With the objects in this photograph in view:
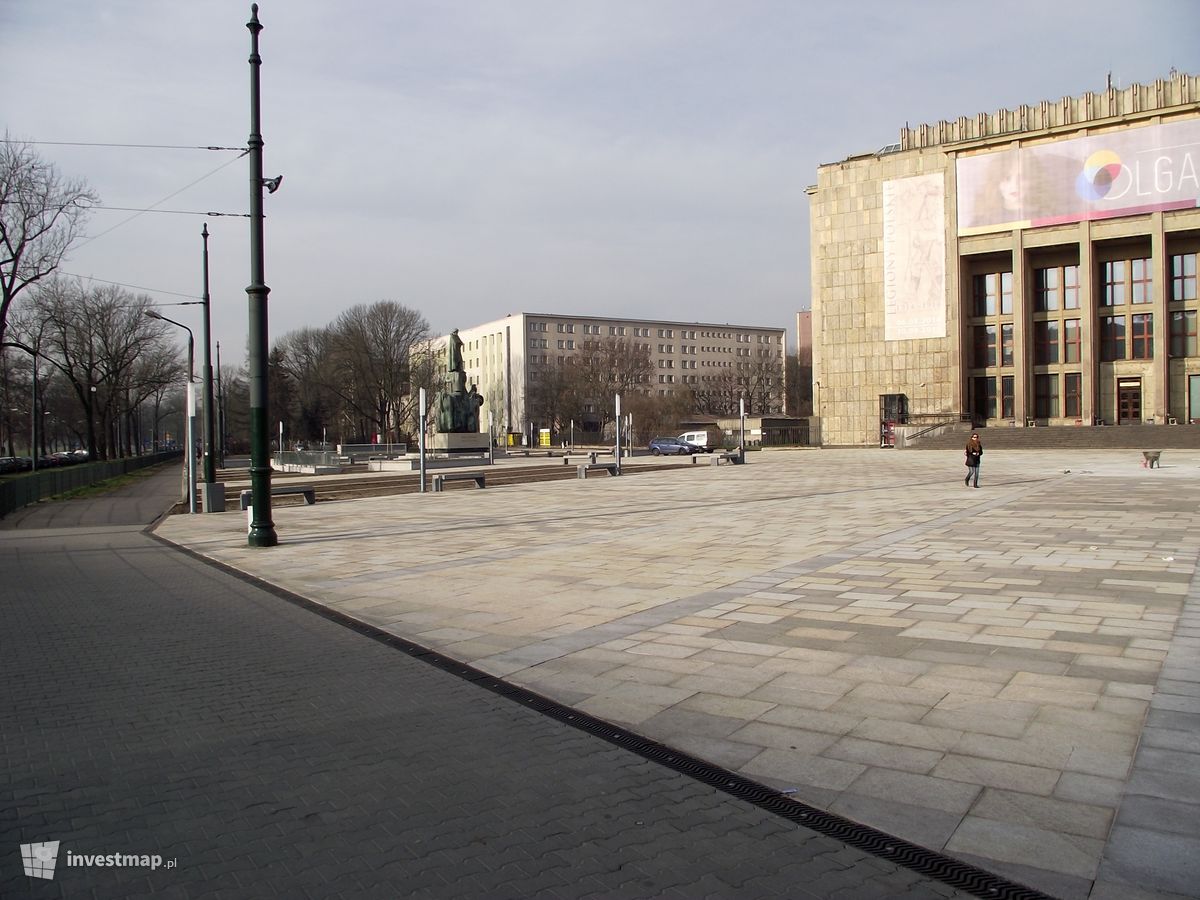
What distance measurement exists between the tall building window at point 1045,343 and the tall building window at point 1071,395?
184 cm

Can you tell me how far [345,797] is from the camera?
4.44 m

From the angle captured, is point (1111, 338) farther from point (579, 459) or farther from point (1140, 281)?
point (579, 459)

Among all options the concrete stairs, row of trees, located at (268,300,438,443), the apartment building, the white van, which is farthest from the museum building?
row of trees, located at (268,300,438,443)

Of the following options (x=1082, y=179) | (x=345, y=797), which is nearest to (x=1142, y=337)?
(x=1082, y=179)

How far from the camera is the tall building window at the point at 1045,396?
7319 cm

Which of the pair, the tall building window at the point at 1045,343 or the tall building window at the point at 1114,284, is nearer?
the tall building window at the point at 1114,284

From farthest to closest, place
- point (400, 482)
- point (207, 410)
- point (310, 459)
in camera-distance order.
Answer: point (310, 459) → point (400, 482) → point (207, 410)

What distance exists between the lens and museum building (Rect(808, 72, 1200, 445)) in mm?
66000

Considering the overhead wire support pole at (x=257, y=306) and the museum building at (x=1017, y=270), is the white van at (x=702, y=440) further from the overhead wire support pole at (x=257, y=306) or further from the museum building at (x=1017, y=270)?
the overhead wire support pole at (x=257, y=306)

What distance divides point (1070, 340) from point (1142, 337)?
4.85 metres

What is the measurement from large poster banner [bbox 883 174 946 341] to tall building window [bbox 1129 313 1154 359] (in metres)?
13.5

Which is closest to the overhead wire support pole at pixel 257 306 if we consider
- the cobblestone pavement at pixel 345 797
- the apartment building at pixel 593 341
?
the cobblestone pavement at pixel 345 797

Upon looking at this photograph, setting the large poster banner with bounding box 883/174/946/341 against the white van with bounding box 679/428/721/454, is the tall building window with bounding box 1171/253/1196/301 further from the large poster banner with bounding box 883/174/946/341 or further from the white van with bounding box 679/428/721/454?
the white van with bounding box 679/428/721/454

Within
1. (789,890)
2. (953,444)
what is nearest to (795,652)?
(789,890)
